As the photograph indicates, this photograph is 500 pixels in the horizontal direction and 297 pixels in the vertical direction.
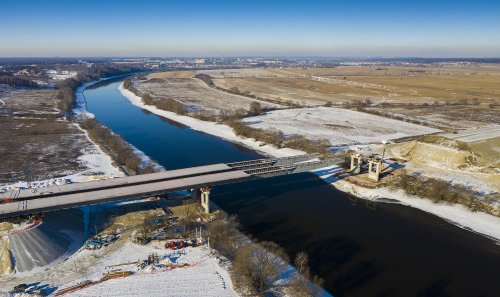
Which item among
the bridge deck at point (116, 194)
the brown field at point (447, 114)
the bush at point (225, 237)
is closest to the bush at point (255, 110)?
the brown field at point (447, 114)

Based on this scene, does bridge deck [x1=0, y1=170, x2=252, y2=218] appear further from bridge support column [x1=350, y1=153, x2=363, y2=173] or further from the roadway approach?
bridge support column [x1=350, y1=153, x2=363, y2=173]

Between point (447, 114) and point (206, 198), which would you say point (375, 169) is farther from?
point (447, 114)

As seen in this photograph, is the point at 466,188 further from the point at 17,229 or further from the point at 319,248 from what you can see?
the point at 17,229

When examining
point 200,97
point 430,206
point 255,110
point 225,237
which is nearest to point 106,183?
point 225,237

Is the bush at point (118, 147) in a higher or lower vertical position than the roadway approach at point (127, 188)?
lower

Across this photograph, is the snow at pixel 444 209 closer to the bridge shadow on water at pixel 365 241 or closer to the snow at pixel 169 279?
the bridge shadow on water at pixel 365 241

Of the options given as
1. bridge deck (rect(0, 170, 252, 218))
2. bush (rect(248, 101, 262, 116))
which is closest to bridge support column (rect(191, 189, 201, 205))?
bridge deck (rect(0, 170, 252, 218))

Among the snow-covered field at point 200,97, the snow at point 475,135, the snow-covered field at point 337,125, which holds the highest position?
the snow-covered field at point 200,97
